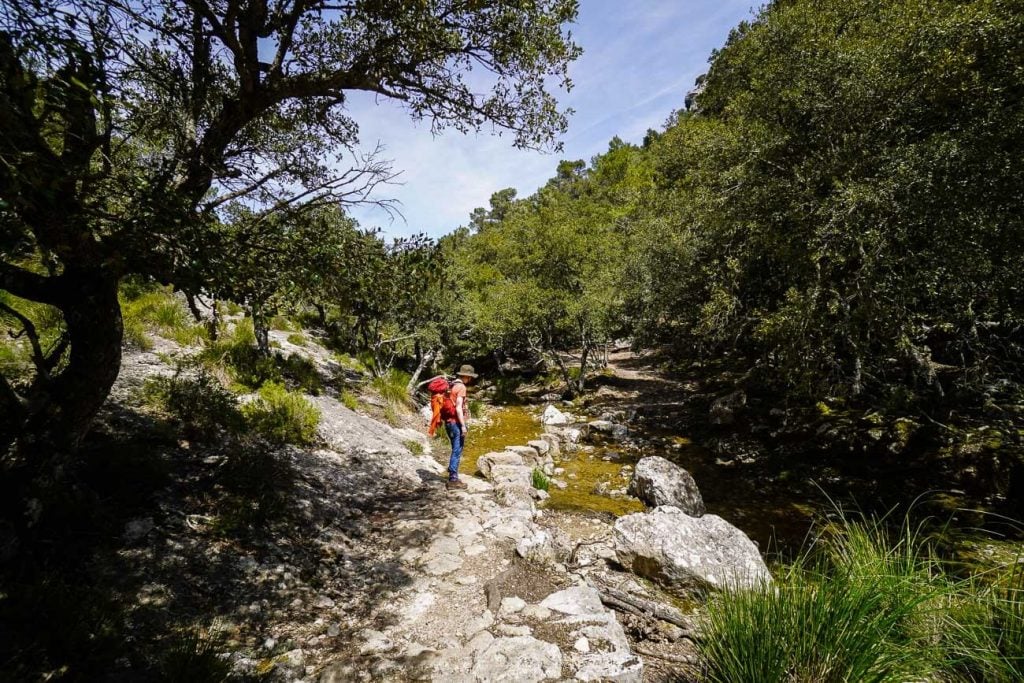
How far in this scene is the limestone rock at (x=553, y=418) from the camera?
19.8 metres

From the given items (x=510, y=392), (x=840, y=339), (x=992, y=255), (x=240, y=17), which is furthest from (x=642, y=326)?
(x=240, y=17)

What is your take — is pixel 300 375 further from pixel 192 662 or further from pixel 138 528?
pixel 192 662

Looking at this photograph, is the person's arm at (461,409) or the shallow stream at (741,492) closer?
the shallow stream at (741,492)

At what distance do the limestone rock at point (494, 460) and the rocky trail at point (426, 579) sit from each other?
2.16 meters

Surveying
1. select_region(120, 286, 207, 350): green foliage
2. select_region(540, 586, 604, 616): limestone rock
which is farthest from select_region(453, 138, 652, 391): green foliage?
select_region(540, 586, 604, 616): limestone rock

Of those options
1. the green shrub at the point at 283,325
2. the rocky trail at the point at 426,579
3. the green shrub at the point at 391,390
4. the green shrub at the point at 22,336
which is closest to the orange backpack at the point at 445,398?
the rocky trail at the point at 426,579

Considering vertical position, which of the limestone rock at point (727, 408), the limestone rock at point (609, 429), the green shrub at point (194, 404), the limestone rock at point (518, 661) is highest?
the green shrub at point (194, 404)

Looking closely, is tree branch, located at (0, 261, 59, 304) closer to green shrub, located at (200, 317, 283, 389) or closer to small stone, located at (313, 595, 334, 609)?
small stone, located at (313, 595, 334, 609)

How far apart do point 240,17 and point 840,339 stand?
15.3 m

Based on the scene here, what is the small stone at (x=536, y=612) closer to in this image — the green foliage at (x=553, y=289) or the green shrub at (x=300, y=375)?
the green shrub at (x=300, y=375)

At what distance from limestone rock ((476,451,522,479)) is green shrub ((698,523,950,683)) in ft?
26.4

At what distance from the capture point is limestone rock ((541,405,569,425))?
19750 millimetres

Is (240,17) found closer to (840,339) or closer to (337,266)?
(337,266)

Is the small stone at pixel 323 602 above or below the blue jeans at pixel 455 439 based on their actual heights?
below
